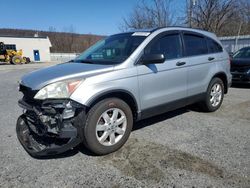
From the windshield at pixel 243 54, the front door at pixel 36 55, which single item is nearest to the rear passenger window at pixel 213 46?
the windshield at pixel 243 54

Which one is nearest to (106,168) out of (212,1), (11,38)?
(212,1)

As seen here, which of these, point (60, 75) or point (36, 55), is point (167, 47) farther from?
point (36, 55)

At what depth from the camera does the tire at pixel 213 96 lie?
517 cm

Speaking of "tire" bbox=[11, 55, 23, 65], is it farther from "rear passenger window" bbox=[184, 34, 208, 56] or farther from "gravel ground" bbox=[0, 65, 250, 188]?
"rear passenger window" bbox=[184, 34, 208, 56]

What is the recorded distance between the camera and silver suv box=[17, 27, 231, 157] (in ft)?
9.85

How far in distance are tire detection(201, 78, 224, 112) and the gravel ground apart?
27.6 inches

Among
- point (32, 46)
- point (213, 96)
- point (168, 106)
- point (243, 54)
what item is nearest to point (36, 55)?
point (32, 46)

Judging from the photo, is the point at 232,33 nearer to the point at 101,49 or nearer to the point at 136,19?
the point at 136,19

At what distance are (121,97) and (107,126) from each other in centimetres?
52

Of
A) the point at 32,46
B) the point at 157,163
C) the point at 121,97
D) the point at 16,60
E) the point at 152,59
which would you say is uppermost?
the point at 32,46

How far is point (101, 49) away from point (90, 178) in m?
2.50

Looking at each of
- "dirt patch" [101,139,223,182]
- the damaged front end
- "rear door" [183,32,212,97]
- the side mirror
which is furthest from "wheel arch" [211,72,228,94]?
the damaged front end

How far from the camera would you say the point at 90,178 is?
9.26ft

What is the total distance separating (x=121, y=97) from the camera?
3.58 m
